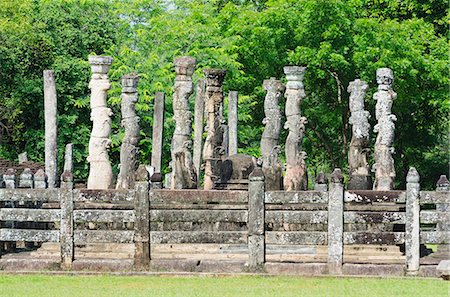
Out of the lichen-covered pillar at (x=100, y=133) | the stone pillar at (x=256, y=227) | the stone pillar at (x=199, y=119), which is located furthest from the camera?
the stone pillar at (x=199, y=119)

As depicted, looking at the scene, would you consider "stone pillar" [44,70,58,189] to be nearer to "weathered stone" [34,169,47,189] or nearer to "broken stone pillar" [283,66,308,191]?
"broken stone pillar" [283,66,308,191]

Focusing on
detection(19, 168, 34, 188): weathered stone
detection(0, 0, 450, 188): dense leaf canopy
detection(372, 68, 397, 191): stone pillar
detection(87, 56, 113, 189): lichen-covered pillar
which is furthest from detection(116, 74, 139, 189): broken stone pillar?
detection(0, 0, 450, 188): dense leaf canopy

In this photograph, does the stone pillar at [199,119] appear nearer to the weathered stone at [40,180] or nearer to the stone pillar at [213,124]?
the stone pillar at [213,124]

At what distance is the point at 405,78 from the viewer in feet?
154

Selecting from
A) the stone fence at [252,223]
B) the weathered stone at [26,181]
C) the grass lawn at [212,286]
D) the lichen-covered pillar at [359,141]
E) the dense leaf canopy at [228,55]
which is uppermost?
the dense leaf canopy at [228,55]

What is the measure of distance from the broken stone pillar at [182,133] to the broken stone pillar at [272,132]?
179 cm

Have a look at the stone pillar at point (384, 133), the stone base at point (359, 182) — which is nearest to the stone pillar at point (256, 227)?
the stone pillar at point (384, 133)

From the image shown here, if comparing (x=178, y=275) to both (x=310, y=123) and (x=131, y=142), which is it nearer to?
(x=131, y=142)

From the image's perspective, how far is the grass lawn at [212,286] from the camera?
17.5 m

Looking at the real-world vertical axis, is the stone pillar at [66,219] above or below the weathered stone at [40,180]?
below

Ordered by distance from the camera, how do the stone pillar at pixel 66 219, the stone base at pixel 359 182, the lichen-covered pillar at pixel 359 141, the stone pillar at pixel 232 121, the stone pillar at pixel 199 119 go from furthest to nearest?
1. the stone pillar at pixel 232 121
2. the stone pillar at pixel 199 119
3. the lichen-covered pillar at pixel 359 141
4. the stone base at pixel 359 182
5. the stone pillar at pixel 66 219

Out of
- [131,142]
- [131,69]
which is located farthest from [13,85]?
[131,142]

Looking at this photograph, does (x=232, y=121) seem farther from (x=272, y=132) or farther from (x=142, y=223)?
(x=142, y=223)

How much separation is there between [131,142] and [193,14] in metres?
23.1
